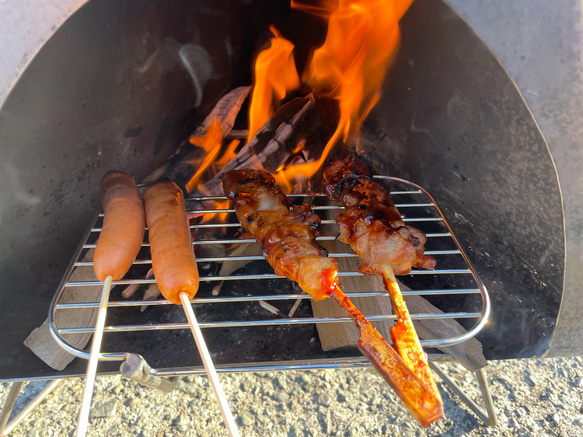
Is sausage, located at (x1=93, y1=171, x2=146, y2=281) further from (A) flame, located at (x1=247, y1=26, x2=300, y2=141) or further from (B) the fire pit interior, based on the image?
(A) flame, located at (x1=247, y1=26, x2=300, y2=141)

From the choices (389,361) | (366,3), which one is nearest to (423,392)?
(389,361)

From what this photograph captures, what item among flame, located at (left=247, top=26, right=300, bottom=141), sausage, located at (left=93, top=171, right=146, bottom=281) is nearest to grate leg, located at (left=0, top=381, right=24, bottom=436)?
sausage, located at (left=93, top=171, right=146, bottom=281)

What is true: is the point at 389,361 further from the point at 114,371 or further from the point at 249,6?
the point at 249,6

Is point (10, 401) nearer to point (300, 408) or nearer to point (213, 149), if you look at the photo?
point (300, 408)

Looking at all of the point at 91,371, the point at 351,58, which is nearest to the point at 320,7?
the point at 351,58

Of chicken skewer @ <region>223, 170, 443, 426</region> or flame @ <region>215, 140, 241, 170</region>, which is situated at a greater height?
chicken skewer @ <region>223, 170, 443, 426</region>

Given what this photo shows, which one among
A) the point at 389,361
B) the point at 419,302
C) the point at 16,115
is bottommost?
the point at 419,302
